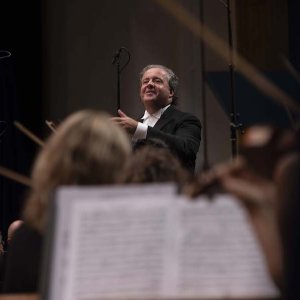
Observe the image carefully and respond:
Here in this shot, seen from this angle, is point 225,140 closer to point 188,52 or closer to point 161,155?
point 188,52

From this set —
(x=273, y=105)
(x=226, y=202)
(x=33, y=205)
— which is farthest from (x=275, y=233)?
(x=273, y=105)

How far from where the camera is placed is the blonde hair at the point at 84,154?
1.84m

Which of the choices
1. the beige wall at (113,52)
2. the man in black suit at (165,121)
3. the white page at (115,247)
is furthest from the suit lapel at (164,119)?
the white page at (115,247)

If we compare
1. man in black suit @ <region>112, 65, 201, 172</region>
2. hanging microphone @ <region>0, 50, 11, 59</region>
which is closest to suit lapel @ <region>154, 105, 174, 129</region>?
man in black suit @ <region>112, 65, 201, 172</region>

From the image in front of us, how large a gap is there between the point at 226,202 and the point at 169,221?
A: 0.42 feet

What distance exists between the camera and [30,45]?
6.21 m

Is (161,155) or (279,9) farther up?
(279,9)

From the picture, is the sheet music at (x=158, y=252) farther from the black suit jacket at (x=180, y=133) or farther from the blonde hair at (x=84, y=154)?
the black suit jacket at (x=180, y=133)

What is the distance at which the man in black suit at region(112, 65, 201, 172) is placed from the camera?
12.2ft

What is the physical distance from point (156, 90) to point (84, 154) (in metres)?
2.25

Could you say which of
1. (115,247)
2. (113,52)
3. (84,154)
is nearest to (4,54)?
(113,52)

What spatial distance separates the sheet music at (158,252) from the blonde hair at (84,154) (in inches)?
8.4

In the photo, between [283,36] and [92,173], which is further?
[283,36]

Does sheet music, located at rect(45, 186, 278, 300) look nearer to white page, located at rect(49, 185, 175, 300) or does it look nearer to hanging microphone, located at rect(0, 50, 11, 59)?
white page, located at rect(49, 185, 175, 300)
